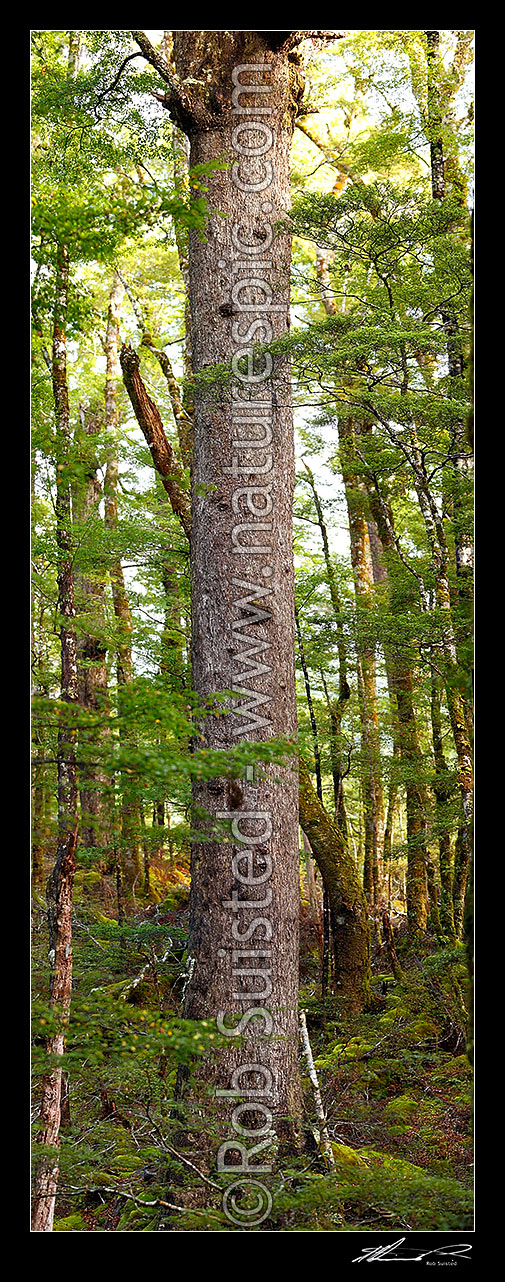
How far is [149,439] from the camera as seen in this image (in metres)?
5.47

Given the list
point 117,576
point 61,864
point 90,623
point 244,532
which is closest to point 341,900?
point 61,864

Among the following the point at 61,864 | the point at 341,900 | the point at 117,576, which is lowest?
the point at 341,900
